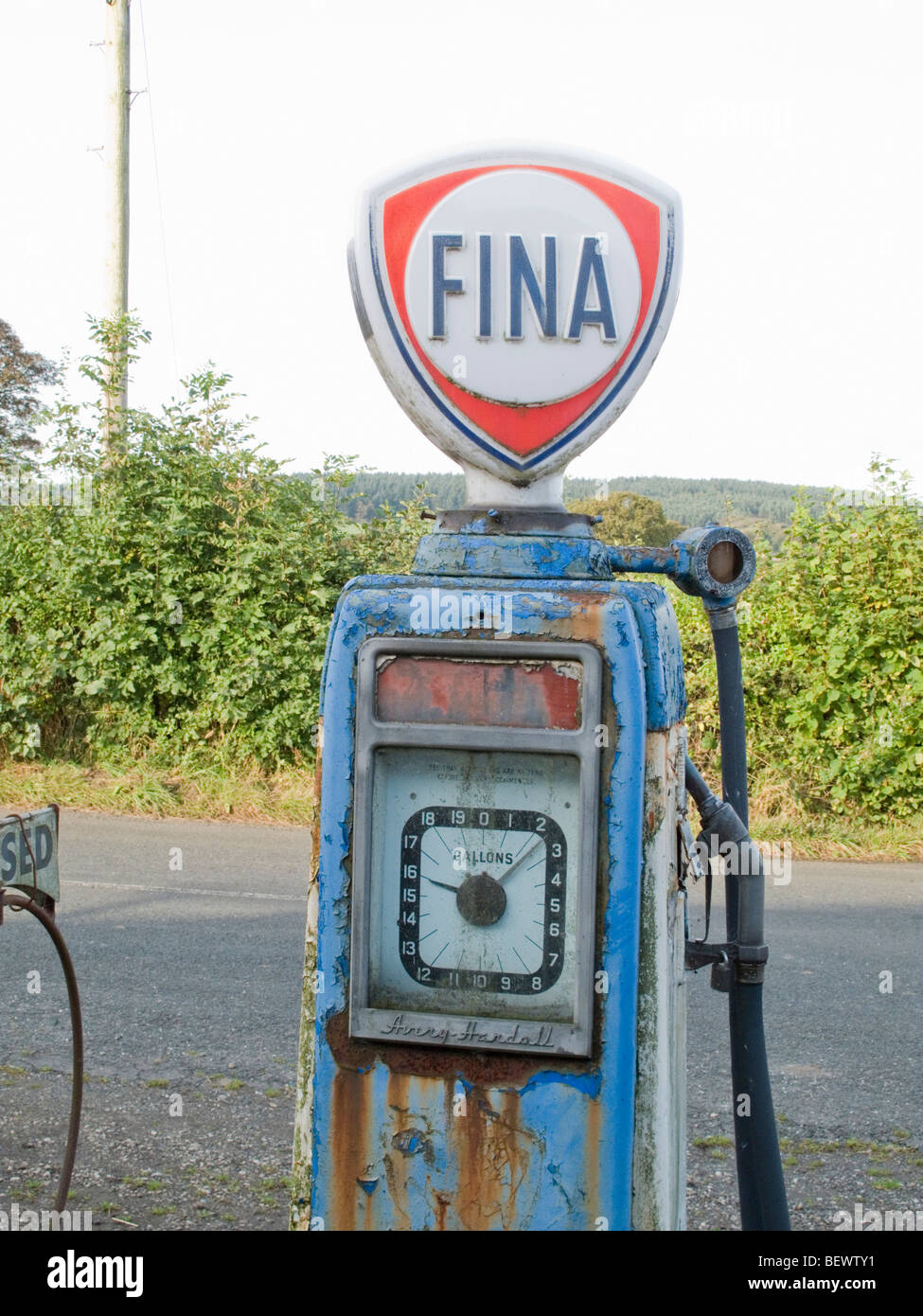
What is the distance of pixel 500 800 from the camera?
1749 millimetres

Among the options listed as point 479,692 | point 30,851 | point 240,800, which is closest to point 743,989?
point 479,692

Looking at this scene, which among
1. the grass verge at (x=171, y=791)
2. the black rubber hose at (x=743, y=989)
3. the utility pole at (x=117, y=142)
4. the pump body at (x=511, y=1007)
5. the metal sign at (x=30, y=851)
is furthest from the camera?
the utility pole at (x=117, y=142)

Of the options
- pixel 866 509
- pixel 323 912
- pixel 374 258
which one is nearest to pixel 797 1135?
pixel 323 912

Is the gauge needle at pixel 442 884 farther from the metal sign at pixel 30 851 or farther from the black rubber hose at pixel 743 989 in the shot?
the metal sign at pixel 30 851

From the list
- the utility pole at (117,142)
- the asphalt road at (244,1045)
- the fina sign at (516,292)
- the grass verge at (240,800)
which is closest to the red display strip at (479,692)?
the fina sign at (516,292)

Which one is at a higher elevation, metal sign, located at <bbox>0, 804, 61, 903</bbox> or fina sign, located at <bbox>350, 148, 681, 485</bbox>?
fina sign, located at <bbox>350, 148, 681, 485</bbox>

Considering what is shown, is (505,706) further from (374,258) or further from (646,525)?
(646,525)

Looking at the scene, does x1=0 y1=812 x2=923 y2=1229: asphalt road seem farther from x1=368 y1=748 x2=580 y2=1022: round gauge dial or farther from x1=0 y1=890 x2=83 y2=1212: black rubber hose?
x1=368 y1=748 x2=580 y2=1022: round gauge dial

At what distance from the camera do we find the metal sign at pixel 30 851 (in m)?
2.75

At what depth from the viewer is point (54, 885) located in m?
2.94

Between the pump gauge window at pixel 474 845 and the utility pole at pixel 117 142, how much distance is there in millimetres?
8163

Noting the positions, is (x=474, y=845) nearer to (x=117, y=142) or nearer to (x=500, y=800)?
(x=500, y=800)

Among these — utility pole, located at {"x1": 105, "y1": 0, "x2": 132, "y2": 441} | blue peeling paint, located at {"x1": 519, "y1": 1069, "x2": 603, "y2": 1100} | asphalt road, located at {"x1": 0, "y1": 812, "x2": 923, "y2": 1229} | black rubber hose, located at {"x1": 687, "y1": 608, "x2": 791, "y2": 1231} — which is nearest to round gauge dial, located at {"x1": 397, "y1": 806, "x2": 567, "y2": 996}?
blue peeling paint, located at {"x1": 519, "y1": 1069, "x2": 603, "y2": 1100}

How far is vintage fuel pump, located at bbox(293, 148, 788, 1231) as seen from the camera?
171cm
